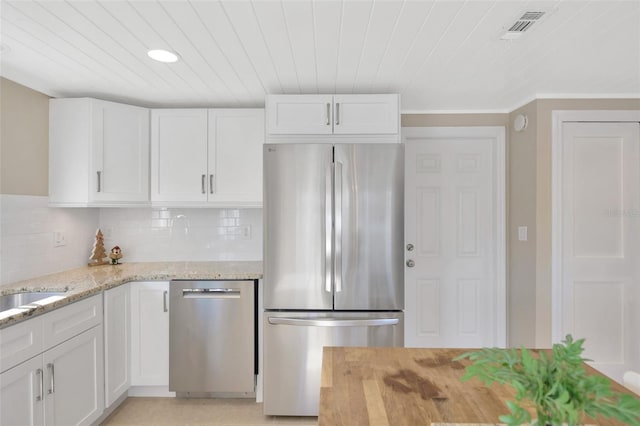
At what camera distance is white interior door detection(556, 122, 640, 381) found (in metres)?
2.52

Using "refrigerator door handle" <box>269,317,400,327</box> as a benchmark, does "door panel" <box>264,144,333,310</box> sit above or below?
above

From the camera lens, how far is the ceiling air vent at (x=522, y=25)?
1493 mm

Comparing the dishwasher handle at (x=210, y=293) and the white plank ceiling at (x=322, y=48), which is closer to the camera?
the white plank ceiling at (x=322, y=48)

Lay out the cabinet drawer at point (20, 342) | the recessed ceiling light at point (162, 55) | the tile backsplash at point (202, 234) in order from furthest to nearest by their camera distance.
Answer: the tile backsplash at point (202, 234) → the recessed ceiling light at point (162, 55) → the cabinet drawer at point (20, 342)

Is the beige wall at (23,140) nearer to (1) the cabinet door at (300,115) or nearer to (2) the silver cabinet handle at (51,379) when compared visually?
(2) the silver cabinet handle at (51,379)

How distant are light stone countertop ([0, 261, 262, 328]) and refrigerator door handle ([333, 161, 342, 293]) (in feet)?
1.88

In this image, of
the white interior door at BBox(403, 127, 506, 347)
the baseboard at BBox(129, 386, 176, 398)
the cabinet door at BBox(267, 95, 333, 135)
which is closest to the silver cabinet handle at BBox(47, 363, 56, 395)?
the baseboard at BBox(129, 386, 176, 398)

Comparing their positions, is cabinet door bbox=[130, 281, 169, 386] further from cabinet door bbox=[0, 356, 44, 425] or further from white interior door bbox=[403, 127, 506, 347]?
white interior door bbox=[403, 127, 506, 347]

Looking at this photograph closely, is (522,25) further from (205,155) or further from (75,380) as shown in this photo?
(75,380)

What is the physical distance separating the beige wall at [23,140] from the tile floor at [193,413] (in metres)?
1.66

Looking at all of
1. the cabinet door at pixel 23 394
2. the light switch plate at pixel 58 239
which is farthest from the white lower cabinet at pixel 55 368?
the light switch plate at pixel 58 239

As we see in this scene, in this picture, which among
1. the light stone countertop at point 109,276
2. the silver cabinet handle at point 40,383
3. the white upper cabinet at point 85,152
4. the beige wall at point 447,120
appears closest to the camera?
the silver cabinet handle at point 40,383

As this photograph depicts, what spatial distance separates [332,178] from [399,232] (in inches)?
22.1

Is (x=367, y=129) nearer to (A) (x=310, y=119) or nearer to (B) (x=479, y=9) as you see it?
(A) (x=310, y=119)
